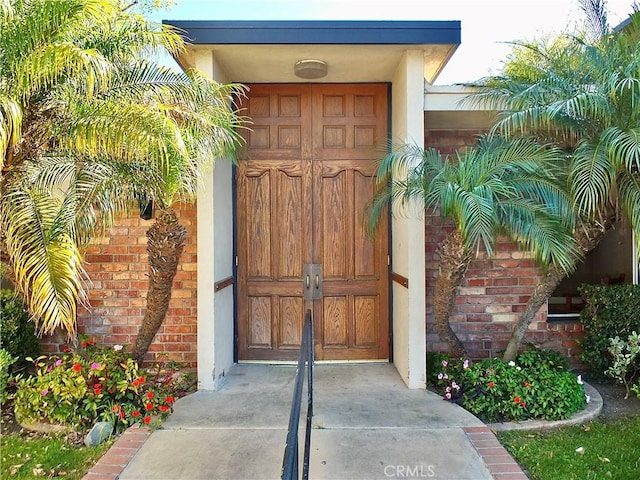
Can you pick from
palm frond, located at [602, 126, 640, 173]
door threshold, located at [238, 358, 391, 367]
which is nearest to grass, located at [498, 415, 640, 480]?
door threshold, located at [238, 358, 391, 367]

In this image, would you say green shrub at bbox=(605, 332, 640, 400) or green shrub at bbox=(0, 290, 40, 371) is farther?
green shrub at bbox=(0, 290, 40, 371)

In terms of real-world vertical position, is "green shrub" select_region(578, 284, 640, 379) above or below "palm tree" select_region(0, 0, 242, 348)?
below

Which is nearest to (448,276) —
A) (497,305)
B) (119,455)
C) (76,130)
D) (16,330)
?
(497,305)

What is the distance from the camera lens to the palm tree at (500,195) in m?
3.15

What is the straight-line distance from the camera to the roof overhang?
13.6 ft

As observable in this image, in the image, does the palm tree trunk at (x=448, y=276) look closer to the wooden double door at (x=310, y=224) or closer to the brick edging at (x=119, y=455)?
the wooden double door at (x=310, y=224)

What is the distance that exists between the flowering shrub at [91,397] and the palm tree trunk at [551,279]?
3063 mm

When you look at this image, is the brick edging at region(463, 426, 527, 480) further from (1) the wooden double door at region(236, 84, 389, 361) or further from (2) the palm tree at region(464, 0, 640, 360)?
(1) the wooden double door at region(236, 84, 389, 361)

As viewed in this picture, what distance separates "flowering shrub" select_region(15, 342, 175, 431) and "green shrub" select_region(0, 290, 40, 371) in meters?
0.79

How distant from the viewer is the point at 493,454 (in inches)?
125

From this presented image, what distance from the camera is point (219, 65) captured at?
4586 mm

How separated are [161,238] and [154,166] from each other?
67 cm

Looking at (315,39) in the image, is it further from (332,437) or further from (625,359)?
(625,359)

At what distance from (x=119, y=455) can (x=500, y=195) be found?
328cm
